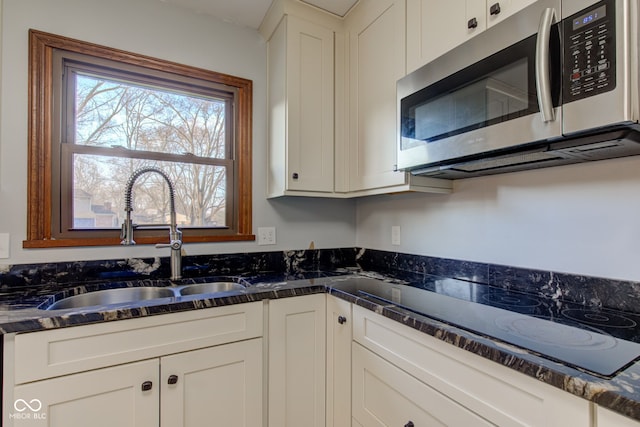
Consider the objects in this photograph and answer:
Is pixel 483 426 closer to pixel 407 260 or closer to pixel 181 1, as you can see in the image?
pixel 407 260

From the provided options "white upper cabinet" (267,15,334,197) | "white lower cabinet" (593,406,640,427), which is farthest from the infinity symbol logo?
"white lower cabinet" (593,406,640,427)

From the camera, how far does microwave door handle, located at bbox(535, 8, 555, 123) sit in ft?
2.94

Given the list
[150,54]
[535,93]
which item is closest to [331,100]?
[150,54]

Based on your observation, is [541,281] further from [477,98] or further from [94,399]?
[94,399]

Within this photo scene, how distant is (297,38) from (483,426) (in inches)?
74.9

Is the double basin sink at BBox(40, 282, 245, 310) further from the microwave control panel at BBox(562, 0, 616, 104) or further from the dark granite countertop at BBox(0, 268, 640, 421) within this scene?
the microwave control panel at BBox(562, 0, 616, 104)

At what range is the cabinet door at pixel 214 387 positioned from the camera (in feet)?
3.78

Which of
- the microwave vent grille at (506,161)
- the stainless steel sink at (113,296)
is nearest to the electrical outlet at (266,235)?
→ the stainless steel sink at (113,296)

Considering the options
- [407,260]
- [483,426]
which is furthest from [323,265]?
[483,426]

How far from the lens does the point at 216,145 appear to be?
1917 millimetres

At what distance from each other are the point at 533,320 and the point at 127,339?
1333 millimetres

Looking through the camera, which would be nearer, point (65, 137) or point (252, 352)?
point (252, 352)

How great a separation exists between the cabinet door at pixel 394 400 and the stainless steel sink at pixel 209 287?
71 centimetres

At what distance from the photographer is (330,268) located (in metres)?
2.04
